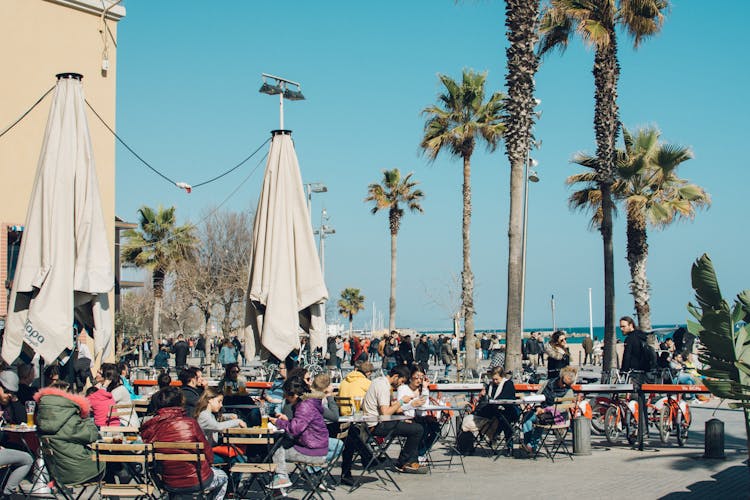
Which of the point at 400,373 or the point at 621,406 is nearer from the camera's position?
the point at 400,373

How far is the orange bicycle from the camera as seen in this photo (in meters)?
14.5

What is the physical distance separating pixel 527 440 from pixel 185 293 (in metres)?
38.7

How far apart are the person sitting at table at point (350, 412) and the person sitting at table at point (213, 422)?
1.83m

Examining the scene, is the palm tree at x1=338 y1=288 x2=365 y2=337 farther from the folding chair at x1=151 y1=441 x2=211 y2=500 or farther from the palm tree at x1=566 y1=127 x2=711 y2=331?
the folding chair at x1=151 y1=441 x2=211 y2=500

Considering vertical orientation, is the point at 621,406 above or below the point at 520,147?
below

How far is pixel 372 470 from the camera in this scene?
12.0m

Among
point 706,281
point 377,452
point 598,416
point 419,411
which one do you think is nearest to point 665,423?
point 598,416

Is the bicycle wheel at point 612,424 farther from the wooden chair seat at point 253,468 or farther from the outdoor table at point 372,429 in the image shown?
the wooden chair seat at point 253,468

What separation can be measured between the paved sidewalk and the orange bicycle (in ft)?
1.07

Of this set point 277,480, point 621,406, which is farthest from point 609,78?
point 277,480

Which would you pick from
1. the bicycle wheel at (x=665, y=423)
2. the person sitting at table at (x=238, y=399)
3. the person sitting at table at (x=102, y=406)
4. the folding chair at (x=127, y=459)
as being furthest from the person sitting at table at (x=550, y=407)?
the folding chair at (x=127, y=459)

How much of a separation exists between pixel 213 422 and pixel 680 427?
27.6ft

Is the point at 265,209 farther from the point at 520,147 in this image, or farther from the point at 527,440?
the point at 520,147

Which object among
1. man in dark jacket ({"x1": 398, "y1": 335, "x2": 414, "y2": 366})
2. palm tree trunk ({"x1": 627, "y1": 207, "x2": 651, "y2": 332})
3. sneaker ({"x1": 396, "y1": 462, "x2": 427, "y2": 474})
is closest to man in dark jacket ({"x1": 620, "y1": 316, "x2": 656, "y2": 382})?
sneaker ({"x1": 396, "y1": 462, "x2": 427, "y2": 474})
